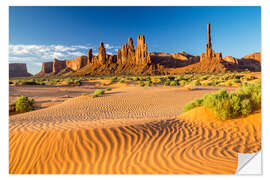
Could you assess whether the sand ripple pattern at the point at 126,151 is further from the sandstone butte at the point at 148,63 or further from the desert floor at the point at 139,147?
the sandstone butte at the point at 148,63

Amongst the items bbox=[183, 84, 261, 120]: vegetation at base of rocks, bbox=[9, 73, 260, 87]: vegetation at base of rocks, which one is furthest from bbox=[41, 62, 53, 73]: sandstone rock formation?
bbox=[183, 84, 261, 120]: vegetation at base of rocks

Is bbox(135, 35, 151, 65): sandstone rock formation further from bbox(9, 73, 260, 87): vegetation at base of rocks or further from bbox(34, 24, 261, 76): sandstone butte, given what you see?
bbox(9, 73, 260, 87): vegetation at base of rocks

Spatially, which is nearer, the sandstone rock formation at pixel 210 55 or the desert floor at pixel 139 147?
the desert floor at pixel 139 147

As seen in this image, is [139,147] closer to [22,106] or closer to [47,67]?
[22,106]

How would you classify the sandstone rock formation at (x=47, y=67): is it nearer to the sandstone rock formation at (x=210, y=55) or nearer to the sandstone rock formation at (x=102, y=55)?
the sandstone rock formation at (x=102, y=55)

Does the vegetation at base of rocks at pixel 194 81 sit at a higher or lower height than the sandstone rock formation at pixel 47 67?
lower

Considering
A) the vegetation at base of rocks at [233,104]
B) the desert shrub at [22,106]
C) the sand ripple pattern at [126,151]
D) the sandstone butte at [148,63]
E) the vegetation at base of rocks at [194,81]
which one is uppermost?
the sandstone butte at [148,63]

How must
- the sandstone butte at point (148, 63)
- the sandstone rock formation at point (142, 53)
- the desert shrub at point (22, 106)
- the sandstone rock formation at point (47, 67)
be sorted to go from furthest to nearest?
the sandstone rock formation at point (47, 67)
the sandstone rock formation at point (142, 53)
the sandstone butte at point (148, 63)
the desert shrub at point (22, 106)

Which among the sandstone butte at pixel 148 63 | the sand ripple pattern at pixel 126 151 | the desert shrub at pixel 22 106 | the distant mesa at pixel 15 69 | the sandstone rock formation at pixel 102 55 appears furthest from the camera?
the sandstone rock formation at pixel 102 55
